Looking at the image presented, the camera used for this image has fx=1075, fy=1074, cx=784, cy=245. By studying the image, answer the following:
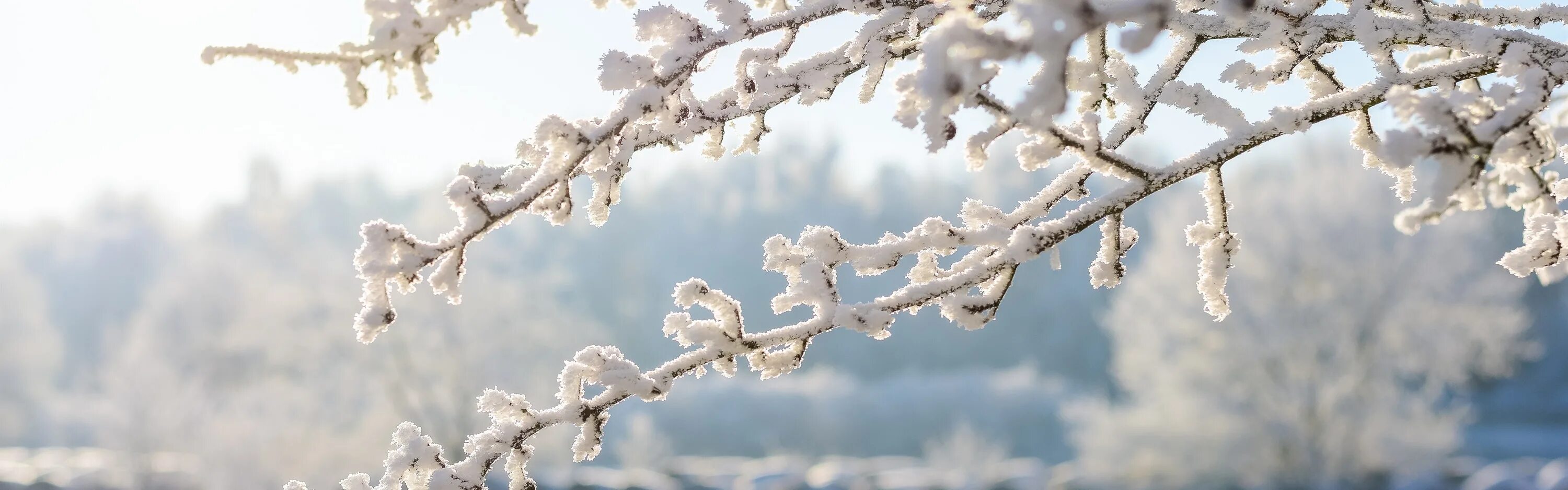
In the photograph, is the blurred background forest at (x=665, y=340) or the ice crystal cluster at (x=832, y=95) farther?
the blurred background forest at (x=665, y=340)

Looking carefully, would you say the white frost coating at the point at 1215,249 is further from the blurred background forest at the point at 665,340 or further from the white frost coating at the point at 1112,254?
the blurred background forest at the point at 665,340

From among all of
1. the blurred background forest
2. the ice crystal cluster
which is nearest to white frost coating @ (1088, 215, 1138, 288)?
the ice crystal cluster

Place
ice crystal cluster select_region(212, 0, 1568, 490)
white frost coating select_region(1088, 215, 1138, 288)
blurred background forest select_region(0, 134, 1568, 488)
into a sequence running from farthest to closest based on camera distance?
blurred background forest select_region(0, 134, 1568, 488) < white frost coating select_region(1088, 215, 1138, 288) < ice crystal cluster select_region(212, 0, 1568, 490)

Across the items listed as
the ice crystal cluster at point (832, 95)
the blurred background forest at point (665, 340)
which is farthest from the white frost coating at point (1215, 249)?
the blurred background forest at point (665, 340)

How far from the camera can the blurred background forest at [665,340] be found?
59.7 feet

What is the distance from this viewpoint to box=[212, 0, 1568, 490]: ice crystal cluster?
1.50m

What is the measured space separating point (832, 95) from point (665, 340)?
129ft

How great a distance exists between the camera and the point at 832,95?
1.80m

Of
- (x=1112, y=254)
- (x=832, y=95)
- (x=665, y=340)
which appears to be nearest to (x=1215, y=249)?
(x=1112, y=254)

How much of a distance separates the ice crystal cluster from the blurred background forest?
15.3 meters

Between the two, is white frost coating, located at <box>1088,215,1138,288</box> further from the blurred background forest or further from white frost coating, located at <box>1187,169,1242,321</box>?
the blurred background forest

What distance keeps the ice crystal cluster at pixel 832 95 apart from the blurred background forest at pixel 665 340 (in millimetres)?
15330

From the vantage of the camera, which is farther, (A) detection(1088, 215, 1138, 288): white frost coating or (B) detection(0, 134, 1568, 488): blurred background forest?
(B) detection(0, 134, 1568, 488): blurred background forest

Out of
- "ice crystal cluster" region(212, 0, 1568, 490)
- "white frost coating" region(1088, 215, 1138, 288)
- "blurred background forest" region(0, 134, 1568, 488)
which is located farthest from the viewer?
"blurred background forest" region(0, 134, 1568, 488)
